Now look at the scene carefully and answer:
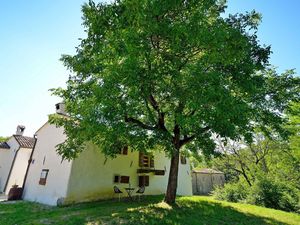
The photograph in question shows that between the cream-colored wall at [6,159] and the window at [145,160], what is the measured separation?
12819mm

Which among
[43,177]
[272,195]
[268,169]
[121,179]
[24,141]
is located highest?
[24,141]

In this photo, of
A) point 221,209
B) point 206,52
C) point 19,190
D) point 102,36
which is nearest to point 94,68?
point 102,36

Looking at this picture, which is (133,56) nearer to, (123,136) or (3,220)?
(123,136)

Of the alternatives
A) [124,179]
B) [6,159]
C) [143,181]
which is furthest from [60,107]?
[6,159]

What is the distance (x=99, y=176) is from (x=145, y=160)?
4.37 m

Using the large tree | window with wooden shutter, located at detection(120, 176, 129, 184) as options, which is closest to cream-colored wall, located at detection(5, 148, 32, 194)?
window with wooden shutter, located at detection(120, 176, 129, 184)

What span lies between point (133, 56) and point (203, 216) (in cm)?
761

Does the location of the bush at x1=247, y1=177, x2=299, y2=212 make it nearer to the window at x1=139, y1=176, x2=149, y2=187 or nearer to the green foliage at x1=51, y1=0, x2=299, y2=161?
the green foliage at x1=51, y1=0, x2=299, y2=161

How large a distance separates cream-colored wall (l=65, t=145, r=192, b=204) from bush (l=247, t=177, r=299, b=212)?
289 inches

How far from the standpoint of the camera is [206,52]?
32.2 ft

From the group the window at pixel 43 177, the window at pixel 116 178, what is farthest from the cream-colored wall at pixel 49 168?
the window at pixel 116 178

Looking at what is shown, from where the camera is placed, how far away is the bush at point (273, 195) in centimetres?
1572

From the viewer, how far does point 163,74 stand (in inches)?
388

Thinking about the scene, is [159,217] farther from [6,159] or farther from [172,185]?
[6,159]
